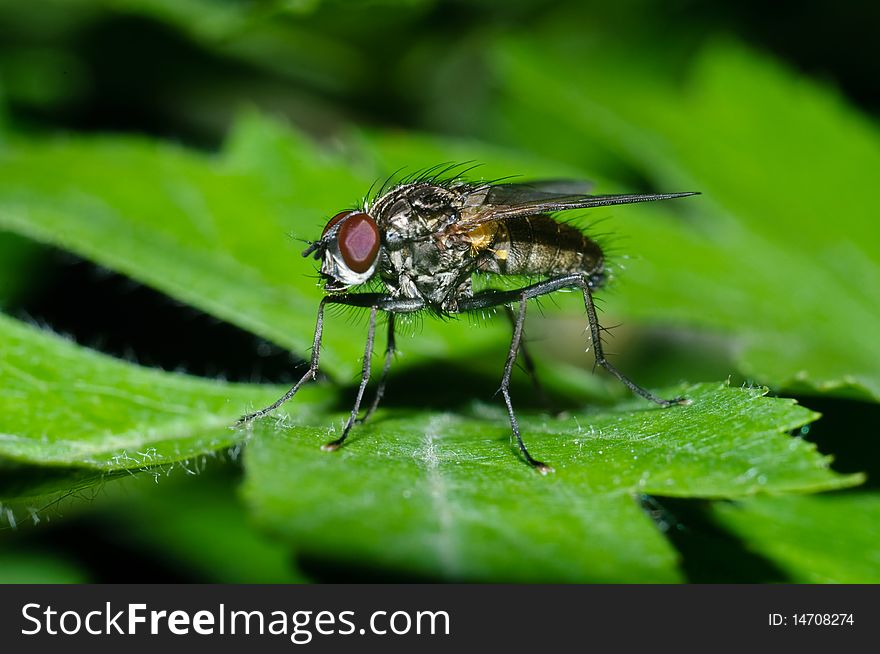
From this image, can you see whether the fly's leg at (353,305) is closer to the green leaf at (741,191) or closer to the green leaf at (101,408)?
the green leaf at (101,408)

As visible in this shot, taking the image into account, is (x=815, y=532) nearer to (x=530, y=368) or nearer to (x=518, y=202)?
(x=530, y=368)

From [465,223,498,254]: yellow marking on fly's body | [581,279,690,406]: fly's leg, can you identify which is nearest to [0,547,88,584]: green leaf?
[465,223,498,254]: yellow marking on fly's body

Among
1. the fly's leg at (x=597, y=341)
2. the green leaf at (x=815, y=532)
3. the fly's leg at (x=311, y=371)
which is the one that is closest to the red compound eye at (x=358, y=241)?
the fly's leg at (x=311, y=371)

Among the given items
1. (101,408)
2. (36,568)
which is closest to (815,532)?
(101,408)

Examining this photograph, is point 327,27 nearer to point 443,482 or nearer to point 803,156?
point 803,156

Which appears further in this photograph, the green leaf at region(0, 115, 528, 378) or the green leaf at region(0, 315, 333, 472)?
the green leaf at region(0, 115, 528, 378)

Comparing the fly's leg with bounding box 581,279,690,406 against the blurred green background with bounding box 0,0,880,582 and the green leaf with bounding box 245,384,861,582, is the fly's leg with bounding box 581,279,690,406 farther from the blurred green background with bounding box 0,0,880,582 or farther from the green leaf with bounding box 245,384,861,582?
the green leaf with bounding box 245,384,861,582
